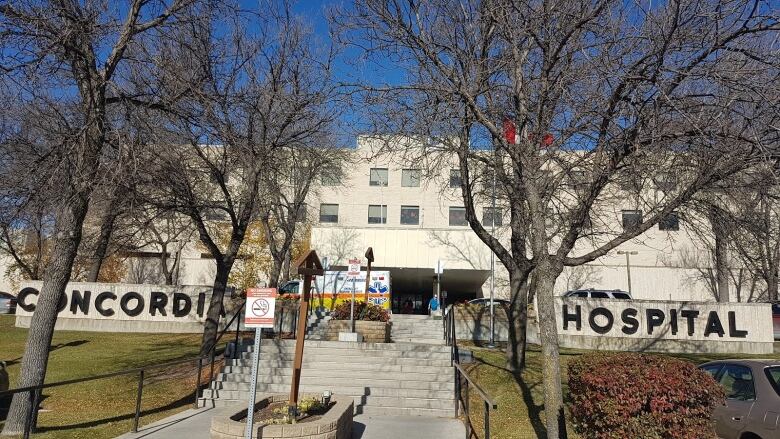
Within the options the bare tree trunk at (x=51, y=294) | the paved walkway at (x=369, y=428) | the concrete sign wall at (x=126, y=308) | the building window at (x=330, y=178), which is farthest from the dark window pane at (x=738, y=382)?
the building window at (x=330, y=178)

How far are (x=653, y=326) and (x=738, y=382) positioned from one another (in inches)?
496

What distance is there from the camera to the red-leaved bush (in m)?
6.11

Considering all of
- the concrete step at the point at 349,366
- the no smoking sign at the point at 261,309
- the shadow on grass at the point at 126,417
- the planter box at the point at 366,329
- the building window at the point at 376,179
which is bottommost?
the shadow on grass at the point at 126,417

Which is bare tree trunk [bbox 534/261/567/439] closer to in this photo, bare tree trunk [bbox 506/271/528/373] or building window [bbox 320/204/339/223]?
bare tree trunk [bbox 506/271/528/373]

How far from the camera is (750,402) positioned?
7.25 meters

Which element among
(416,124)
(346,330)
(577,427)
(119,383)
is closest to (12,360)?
(119,383)

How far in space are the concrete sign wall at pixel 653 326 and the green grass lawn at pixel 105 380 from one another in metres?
10.0

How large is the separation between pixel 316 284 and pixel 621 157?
1638cm

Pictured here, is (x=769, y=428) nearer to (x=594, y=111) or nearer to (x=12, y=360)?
(x=594, y=111)

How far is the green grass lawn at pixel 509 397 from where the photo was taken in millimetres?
9773

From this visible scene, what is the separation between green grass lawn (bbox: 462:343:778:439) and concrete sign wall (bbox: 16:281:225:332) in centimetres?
1252

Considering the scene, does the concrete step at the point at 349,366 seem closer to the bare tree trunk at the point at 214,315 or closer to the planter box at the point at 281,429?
the bare tree trunk at the point at 214,315

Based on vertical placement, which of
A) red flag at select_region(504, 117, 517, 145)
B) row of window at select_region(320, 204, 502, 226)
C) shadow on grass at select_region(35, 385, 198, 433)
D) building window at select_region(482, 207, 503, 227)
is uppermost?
Answer: row of window at select_region(320, 204, 502, 226)

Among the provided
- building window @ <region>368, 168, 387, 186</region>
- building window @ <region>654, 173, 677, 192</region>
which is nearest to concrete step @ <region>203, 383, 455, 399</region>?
building window @ <region>654, 173, 677, 192</region>
